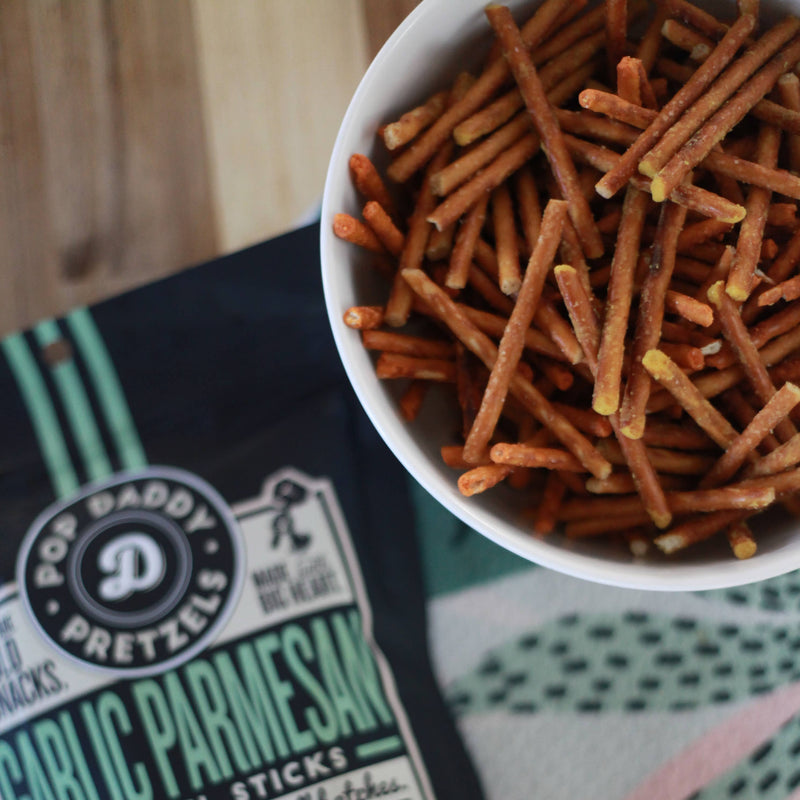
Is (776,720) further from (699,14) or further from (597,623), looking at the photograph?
(699,14)

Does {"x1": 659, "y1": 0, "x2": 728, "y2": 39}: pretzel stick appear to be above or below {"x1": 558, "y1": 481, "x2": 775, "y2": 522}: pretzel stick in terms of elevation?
above

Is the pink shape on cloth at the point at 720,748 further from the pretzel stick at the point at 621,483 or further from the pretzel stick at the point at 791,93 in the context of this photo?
the pretzel stick at the point at 791,93

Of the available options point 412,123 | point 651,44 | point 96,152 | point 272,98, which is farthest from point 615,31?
point 96,152

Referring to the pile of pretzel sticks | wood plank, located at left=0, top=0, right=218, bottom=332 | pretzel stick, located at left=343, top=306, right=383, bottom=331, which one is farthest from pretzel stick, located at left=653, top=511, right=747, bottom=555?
wood plank, located at left=0, top=0, right=218, bottom=332

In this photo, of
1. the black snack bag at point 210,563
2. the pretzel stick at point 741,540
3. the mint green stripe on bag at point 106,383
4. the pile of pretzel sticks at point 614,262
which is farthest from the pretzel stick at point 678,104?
the mint green stripe on bag at point 106,383

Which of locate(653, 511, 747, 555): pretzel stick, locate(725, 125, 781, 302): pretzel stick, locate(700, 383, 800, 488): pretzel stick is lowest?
locate(653, 511, 747, 555): pretzel stick

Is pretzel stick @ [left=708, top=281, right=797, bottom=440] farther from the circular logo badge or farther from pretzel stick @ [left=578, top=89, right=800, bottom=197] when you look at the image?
the circular logo badge

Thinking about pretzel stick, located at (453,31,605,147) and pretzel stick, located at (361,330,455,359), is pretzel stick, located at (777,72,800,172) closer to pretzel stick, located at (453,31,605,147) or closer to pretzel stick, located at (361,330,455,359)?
pretzel stick, located at (453,31,605,147)

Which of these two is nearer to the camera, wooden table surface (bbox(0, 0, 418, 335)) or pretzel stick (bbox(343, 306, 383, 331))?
pretzel stick (bbox(343, 306, 383, 331))
